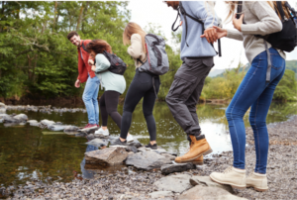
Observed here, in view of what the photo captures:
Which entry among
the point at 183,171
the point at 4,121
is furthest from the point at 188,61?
the point at 4,121

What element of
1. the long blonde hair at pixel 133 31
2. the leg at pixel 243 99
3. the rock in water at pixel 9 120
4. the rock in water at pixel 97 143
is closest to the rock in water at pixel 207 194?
the leg at pixel 243 99

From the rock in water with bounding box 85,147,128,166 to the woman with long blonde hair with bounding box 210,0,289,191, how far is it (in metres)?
1.82

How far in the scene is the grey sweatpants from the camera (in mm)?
2984

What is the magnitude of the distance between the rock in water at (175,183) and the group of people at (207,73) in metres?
0.21

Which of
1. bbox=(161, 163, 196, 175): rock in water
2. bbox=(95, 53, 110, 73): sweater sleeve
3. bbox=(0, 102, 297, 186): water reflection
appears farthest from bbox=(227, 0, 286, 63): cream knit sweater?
bbox=(95, 53, 110, 73): sweater sleeve

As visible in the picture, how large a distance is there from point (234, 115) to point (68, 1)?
2563cm

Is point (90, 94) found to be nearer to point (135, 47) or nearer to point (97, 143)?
point (97, 143)

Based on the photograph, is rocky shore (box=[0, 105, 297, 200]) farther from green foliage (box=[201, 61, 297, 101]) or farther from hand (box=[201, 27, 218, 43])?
green foliage (box=[201, 61, 297, 101])

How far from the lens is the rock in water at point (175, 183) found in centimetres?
277

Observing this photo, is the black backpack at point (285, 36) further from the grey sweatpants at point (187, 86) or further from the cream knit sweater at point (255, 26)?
the grey sweatpants at point (187, 86)

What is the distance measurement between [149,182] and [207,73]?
1.46 metres

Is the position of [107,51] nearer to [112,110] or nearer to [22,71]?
[112,110]

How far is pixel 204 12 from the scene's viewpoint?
2900 millimetres

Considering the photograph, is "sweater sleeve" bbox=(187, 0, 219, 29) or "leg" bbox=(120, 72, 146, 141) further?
"leg" bbox=(120, 72, 146, 141)
